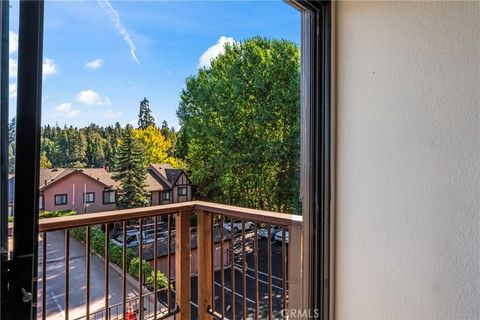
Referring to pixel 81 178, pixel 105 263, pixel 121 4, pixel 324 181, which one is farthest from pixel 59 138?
pixel 324 181

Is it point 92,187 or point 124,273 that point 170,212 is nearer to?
point 124,273

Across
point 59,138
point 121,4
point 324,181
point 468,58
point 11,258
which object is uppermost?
point 121,4

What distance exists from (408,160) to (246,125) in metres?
0.69

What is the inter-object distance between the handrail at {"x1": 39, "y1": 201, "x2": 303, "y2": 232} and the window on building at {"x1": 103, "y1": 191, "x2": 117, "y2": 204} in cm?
13

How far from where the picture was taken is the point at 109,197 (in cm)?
107

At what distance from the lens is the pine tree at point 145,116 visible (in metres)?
1.10

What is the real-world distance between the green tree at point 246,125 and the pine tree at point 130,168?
7.5 inches

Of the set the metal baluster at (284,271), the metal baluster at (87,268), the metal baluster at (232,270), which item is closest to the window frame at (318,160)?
the metal baluster at (284,271)

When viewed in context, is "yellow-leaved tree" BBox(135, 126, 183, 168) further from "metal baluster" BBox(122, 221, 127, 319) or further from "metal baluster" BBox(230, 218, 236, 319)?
"metal baluster" BBox(230, 218, 236, 319)

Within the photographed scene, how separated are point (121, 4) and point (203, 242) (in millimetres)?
1326

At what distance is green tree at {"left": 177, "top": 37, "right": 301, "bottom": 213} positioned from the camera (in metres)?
1.29

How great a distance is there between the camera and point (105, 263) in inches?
52.8

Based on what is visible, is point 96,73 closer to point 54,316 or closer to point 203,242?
point 54,316

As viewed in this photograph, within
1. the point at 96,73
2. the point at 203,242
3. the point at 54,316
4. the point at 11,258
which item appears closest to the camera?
the point at 11,258
